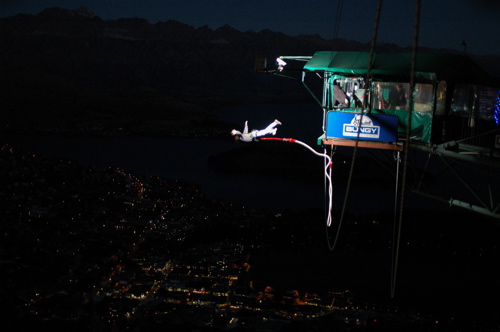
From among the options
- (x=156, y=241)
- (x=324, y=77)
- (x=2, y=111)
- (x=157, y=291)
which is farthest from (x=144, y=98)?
(x=324, y=77)

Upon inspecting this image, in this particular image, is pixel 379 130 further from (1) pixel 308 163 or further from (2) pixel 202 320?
(1) pixel 308 163

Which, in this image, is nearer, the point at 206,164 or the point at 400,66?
the point at 400,66

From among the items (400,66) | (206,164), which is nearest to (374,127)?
(400,66)

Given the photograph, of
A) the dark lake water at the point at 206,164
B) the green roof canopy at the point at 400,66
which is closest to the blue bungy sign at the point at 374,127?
the green roof canopy at the point at 400,66

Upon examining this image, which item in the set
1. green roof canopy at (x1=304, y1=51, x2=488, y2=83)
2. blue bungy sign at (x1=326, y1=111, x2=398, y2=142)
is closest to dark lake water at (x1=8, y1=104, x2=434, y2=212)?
green roof canopy at (x1=304, y1=51, x2=488, y2=83)

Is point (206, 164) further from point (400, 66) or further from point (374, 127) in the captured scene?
point (400, 66)

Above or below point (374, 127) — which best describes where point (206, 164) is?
below

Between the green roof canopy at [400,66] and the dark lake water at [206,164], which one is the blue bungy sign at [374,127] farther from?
the dark lake water at [206,164]

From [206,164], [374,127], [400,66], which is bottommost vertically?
[206,164]
